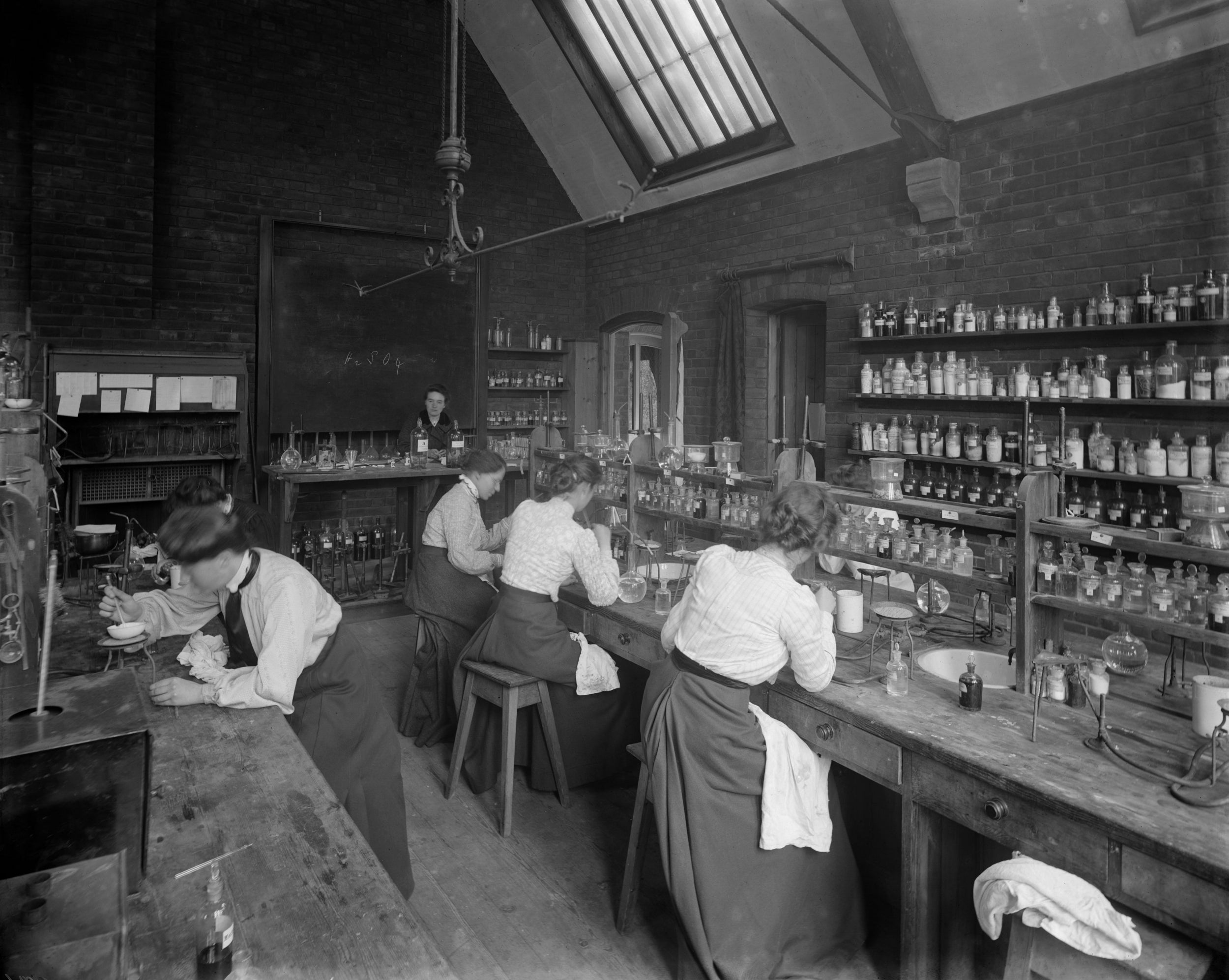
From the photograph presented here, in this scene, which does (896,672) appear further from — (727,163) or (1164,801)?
(727,163)

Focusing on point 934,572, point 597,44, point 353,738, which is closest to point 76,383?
point 597,44

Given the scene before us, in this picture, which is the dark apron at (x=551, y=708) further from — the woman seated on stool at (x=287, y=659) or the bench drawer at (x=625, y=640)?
the woman seated on stool at (x=287, y=659)

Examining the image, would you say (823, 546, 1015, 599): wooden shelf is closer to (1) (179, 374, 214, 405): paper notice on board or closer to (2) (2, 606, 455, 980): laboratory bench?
(2) (2, 606, 455, 980): laboratory bench

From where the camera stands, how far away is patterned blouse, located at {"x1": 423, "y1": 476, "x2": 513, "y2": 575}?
418 cm

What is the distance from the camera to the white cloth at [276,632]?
2.34m

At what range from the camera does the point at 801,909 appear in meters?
2.51

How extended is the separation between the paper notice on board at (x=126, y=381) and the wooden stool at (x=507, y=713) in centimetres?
480

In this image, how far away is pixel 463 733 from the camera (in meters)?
3.60

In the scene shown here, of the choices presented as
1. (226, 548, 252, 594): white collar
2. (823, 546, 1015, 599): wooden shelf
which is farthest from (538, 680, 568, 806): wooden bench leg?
(226, 548, 252, 594): white collar

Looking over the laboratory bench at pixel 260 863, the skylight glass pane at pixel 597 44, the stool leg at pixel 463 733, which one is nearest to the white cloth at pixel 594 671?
the stool leg at pixel 463 733

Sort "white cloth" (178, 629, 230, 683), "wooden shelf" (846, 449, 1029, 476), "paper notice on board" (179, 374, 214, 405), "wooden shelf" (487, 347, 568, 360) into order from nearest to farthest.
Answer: "white cloth" (178, 629, 230, 683)
"wooden shelf" (846, 449, 1029, 476)
"paper notice on board" (179, 374, 214, 405)
"wooden shelf" (487, 347, 568, 360)

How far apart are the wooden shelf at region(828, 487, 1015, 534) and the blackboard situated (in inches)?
233

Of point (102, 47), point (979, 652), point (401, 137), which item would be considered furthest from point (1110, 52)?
point (102, 47)

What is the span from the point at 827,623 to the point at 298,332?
257 inches
